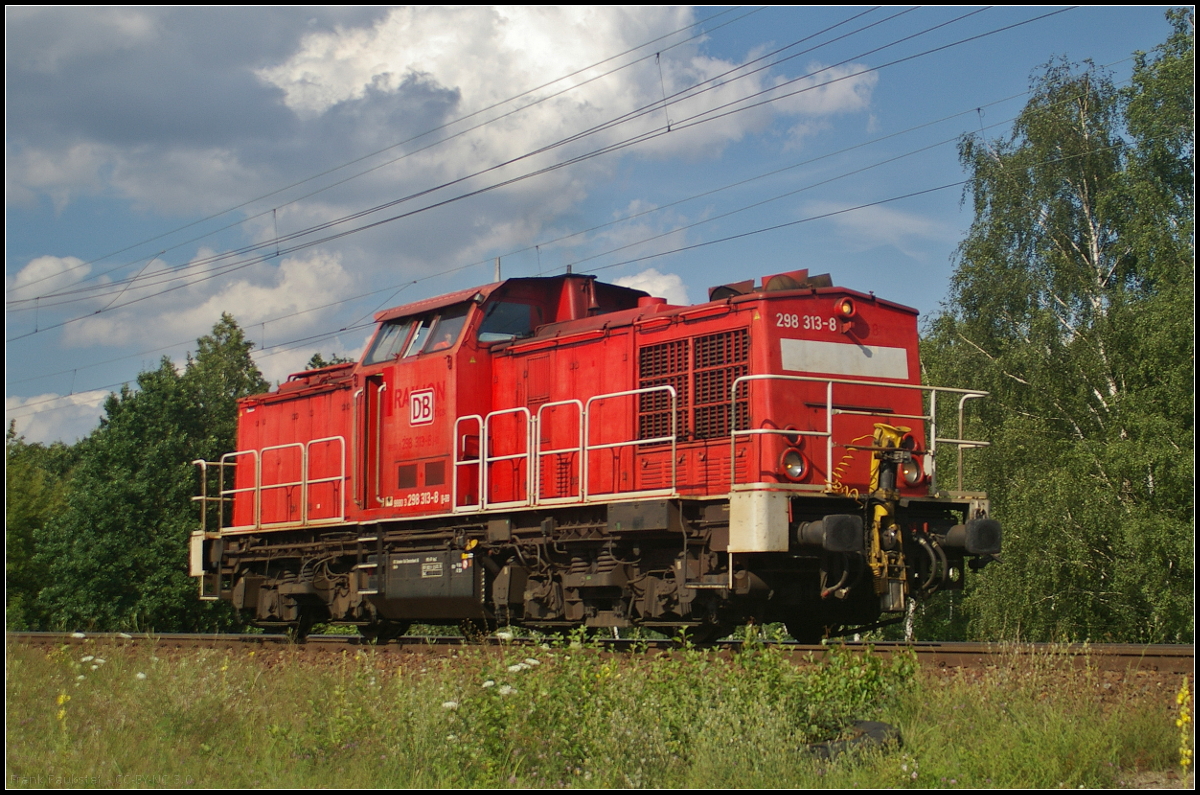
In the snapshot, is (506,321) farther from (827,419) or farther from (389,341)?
(827,419)

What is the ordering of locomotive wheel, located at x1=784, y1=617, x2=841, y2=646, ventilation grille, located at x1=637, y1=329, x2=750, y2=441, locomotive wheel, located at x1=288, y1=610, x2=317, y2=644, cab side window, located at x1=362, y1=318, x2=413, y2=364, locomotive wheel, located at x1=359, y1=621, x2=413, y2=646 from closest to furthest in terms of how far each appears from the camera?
ventilation grille, located at x1=637, y1=329, x2=750, y2=441 < locomotive wheel, located at x1=784, y1=617, x2=841, y2=646 < cab side window, located at x1=362, y1=318, x2=413, y2=364 < locomotive wheel, located at x1=359, y1=621, x2=413, y2=646 < locomotive wheel, located at x1=288, y1=610, x2=317, y2=644

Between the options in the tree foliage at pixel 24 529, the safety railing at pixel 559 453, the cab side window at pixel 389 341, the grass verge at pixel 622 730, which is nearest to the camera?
the grass verge at pixel 622 730

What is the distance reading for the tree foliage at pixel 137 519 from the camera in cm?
2570

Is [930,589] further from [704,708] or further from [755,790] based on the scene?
[755,790]

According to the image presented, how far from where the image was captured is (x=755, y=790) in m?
5.97

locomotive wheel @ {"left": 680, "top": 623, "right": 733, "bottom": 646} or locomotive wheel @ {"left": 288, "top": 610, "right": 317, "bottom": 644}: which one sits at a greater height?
locomotive wheel @ {"left": 680, "top": 623, "right": 733, "bottom": 646}

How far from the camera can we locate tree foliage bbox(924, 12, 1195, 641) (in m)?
18.6

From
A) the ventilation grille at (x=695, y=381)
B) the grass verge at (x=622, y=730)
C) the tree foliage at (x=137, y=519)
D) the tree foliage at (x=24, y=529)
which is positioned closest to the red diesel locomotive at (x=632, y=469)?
the ventilation grille at (x=695, y=381)

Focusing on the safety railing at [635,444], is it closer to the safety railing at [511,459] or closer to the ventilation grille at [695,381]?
the ventilation grille at [695,381]

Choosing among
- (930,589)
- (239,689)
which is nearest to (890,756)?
(930,589)

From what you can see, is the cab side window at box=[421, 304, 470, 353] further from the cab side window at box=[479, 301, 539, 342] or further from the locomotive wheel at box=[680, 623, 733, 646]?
the locomotive wheel at box=[680, 623, 733, 646]

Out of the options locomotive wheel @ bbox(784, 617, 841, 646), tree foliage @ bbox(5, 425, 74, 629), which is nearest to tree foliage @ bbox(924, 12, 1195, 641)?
locomotive wheel @ bbox(784, 617, 841, 646)

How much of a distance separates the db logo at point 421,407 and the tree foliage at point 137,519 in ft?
47.8

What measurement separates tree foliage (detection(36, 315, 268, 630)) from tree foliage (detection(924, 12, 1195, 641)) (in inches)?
697
